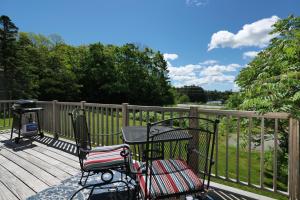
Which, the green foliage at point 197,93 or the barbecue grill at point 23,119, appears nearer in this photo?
the barbecue grill at point 23,119

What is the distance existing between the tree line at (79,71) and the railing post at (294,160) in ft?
48.8

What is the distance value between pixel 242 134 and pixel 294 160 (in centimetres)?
186

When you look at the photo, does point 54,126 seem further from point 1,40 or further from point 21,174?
point 1,40

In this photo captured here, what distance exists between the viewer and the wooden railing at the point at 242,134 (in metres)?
2.44

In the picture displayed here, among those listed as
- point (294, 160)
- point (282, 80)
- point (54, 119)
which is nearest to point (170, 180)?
point (294, 160)

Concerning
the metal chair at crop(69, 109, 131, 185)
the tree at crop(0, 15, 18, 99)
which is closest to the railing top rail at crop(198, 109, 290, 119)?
the metal chair at crop(69, 109, 131, 185)

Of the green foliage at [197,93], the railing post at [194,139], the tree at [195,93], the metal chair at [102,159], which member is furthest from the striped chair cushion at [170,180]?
the tree at [195,93]

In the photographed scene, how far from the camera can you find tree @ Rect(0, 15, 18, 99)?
43.3 ft

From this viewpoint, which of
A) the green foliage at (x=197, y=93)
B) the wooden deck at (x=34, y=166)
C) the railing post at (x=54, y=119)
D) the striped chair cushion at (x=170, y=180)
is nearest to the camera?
the striped chair cushion at (x=170, y=180)

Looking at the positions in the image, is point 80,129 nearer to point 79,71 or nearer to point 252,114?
point 252,114

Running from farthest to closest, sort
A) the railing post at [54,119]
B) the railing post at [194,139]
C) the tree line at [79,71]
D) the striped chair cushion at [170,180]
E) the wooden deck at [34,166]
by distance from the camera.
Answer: the tree line at [79,71], the railing post at [54,119], the railing post at [194,139], the wooden deck at [34,166], the striped chair cushion at [170,180]

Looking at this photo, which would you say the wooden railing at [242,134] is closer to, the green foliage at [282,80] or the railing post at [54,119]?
the railing post at [54,119]

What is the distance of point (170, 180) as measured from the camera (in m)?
1.88

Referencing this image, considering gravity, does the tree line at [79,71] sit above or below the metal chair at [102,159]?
above
